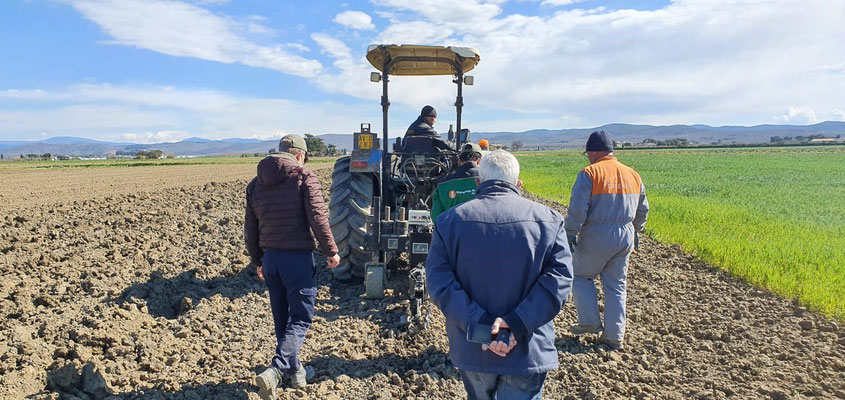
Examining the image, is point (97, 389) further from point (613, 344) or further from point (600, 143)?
point (600, 143)

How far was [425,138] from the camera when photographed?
6.08 meters

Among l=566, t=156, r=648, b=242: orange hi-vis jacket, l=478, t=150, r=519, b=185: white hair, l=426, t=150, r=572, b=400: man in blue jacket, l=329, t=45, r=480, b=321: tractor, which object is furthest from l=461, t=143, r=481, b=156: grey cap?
l=426, t=150, r=572, b=400: man in blue jacket

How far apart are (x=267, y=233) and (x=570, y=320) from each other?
2893 mm

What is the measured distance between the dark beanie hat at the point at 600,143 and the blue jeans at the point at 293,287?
2.34m

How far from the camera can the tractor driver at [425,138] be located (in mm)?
6090

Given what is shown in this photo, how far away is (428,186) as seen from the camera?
6.15 meters

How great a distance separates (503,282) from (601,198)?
219 cm

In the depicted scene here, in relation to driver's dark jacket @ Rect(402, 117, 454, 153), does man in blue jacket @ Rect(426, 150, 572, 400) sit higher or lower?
lower

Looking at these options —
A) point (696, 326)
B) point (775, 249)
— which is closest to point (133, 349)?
point (696, 326)

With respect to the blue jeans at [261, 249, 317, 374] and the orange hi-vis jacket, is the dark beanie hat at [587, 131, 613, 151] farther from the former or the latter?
the blue jeans at [261, 249, 317, 374]

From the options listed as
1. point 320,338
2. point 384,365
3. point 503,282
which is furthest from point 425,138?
point 503,282

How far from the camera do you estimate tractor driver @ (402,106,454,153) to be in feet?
20.0

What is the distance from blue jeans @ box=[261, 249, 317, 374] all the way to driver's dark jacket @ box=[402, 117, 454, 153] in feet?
9.07

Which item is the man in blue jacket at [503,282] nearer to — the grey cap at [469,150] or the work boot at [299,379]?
the work boot at [299,379]
